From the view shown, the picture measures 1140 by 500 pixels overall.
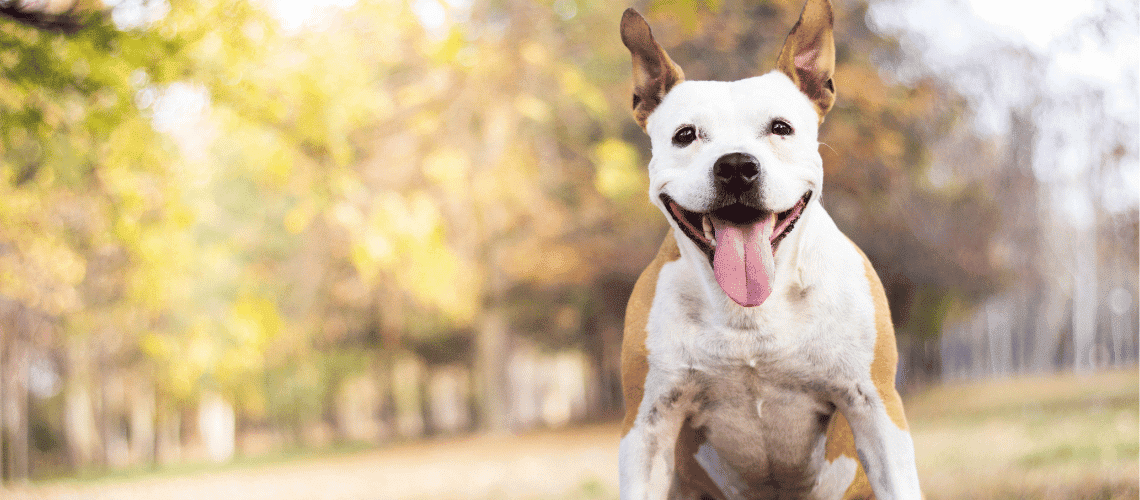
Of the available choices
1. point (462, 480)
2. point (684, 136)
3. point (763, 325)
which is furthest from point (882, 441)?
point (462, 480)

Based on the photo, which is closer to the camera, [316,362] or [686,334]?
[686,334]

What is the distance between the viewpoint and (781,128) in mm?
2838

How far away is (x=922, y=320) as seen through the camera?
943 inches

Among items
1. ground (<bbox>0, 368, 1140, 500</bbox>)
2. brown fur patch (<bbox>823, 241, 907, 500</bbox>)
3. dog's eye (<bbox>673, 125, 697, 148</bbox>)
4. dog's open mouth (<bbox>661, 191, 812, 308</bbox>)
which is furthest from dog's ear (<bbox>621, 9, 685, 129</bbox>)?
ground (<bbox>0, 368, 1140, 500</bbox>)

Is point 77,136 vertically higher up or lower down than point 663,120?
higher up

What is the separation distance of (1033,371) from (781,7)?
822 inches

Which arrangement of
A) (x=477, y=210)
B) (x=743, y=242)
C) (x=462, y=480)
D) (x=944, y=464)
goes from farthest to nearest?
1. (x=477, y=210)
2. (x=462, y=480)
3. (x=944, y=464)
4. (x=743, y=242)

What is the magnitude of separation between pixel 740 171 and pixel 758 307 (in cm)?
52

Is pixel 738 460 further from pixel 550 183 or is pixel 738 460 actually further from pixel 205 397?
pixel 205 397

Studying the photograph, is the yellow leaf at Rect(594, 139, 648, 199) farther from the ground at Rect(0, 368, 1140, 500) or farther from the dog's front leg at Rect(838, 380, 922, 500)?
the dog's front leg at Rect(838, 380, 922, 500)

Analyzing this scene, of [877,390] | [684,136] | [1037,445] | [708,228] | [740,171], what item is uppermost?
[684,136]

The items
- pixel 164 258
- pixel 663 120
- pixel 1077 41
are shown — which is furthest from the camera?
pixel 164 258

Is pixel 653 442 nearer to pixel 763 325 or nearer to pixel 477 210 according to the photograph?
pixel 763 325

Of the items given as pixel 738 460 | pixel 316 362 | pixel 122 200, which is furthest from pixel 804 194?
pixel 316 362
